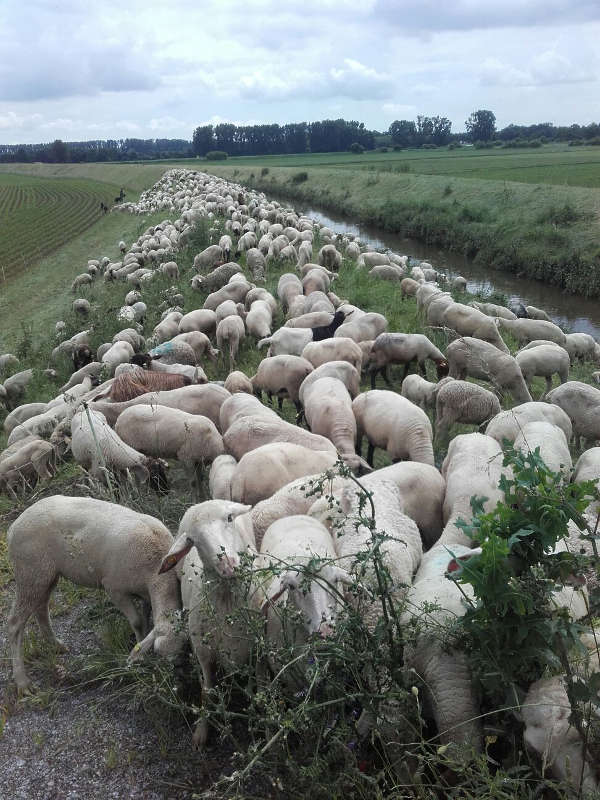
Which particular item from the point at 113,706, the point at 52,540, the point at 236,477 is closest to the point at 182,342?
the point at 236,477

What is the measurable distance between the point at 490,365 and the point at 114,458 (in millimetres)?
6163

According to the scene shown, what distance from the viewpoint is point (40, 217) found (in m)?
42.4

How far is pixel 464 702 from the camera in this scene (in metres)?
3.54

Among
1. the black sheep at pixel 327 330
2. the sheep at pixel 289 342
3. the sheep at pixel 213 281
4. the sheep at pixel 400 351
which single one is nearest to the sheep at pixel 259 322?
the black sheep at pixel 327 330

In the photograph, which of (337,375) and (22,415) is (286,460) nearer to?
(337,375)

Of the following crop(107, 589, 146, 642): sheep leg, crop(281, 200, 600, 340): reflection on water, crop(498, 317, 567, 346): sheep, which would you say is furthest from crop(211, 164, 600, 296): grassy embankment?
crop(107, 589, 146, 642): sheep leg

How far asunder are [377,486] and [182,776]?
8.91 ft

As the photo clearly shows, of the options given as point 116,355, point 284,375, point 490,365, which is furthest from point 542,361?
point 116,355

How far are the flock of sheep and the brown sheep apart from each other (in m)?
0.03

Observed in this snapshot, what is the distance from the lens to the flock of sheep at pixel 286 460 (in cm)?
392

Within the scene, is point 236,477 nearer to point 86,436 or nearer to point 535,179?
point 86,436

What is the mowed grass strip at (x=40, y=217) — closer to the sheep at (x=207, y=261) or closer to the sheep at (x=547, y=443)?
the sheep at (x=207, y=261)

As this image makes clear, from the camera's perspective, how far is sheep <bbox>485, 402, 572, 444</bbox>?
24.0 ft

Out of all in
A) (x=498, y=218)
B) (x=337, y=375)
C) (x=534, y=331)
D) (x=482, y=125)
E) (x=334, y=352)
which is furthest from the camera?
(x=482, y=125)
